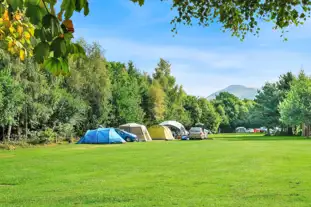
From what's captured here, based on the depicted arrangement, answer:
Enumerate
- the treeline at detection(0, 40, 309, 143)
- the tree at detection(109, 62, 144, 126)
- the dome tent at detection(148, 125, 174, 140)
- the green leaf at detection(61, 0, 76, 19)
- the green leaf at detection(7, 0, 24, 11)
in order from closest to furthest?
the green leaf at detection(7, 0, 24, 11)
the green leaf at detection(61, 0, 76, 19)
the treeline at detection(0, 40, 309, 143)
the dome tent at detection(148, 125, 174, 140)
the tree at detection(109, 62, 144, 126)

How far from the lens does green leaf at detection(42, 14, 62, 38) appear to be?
1848 mm

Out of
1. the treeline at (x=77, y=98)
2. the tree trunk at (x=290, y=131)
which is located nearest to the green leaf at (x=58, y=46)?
the treeline at (x=77, y=98)

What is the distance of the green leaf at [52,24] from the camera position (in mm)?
1848

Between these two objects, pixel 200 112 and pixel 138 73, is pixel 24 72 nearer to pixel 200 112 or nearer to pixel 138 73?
pixel 138 73

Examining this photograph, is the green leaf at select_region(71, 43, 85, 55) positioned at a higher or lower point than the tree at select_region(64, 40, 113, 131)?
lower

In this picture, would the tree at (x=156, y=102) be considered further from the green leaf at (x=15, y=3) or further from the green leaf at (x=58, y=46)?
the green leaf at (x=15, y=3)

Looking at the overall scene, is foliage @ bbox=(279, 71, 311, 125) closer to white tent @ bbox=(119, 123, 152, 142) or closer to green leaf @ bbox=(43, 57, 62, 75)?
white tent @ bbox=(119, 123, 152, 142)

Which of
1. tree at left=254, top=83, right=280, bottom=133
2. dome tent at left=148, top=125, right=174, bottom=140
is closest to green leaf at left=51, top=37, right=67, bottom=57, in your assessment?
dome tent at left=148, top=125, right=174, bottom=140

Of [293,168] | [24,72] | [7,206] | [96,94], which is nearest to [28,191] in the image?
[7,206]

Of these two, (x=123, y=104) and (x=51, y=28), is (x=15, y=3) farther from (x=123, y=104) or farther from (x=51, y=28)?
(x=123, y=104)

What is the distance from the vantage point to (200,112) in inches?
3238

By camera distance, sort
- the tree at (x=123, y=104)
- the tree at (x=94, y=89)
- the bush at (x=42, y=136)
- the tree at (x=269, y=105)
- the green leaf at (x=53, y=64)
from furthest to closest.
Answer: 1. the tree at (x=269, y=105)
2. the tree at (x=123, y=104)
3. the tree at (x=94, y=89)
4. the bush at (x=42, y=136)
5. the green leaf at (x=53, y=64)

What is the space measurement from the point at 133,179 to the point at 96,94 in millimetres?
31046

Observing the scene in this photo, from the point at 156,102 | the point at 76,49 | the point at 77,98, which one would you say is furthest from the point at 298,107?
the point at 76,49
